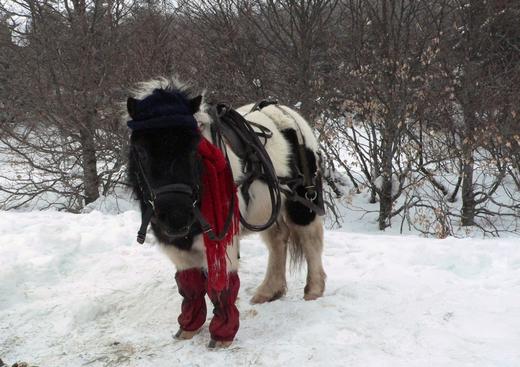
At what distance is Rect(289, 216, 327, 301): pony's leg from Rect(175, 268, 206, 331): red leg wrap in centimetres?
99

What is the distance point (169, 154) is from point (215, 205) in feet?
1.42

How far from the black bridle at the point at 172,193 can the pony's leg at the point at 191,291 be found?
1.05ft

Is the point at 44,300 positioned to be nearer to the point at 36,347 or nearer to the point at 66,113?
the point at 36,347

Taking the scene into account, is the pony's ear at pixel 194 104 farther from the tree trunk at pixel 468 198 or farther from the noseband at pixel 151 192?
the tree trunk at pixel 468 198

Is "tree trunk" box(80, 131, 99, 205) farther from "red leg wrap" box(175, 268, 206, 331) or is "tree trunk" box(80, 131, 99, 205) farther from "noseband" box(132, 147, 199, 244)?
"noseband" box(132, 147, 199, 244)

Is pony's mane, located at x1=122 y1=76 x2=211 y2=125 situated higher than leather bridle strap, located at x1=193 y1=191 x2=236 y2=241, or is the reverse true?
pony's mane, located at x1=122 y1=76 x2=211 y2=125

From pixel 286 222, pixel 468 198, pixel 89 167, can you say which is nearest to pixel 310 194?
pixel 286 222

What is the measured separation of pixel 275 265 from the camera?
387 cm

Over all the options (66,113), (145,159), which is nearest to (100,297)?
(145,159)

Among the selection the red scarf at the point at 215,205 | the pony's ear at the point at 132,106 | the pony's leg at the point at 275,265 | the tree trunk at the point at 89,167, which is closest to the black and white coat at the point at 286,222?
the pony's leg at the point at 275,265

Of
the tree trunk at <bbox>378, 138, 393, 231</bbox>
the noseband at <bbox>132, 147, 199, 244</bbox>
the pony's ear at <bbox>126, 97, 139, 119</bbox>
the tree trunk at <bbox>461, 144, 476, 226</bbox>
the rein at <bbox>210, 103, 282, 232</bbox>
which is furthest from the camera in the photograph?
the tree trunk at <bbox>378, 138, 393, 231</bbox>

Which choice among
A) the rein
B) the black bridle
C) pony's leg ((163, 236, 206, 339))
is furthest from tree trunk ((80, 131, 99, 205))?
the black bridle

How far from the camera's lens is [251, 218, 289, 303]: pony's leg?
148 inches

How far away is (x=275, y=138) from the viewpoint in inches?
145
